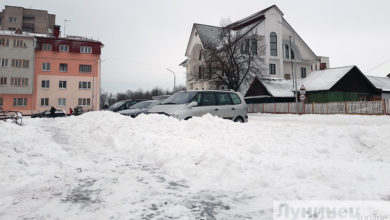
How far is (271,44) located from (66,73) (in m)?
36.5

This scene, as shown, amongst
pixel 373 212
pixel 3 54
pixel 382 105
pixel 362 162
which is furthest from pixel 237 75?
pixel 3 54

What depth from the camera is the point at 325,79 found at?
98.0 ft

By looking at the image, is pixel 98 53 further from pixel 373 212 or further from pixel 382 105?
pixel 373 212

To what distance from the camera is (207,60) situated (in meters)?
29.5

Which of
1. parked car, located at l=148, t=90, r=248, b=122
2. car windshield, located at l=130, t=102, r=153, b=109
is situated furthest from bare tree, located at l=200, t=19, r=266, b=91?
parked car, located at l=148, t=90, r=248, b=122

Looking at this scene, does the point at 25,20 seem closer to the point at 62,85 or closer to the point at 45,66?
the point at 45,66

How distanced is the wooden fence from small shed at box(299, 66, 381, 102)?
435 cm

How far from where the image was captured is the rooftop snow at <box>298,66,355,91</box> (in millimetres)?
28453

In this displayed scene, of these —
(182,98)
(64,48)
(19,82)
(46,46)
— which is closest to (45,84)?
(19,82)

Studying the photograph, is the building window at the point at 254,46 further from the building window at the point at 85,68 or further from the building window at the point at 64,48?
the building window at the point at 64,48

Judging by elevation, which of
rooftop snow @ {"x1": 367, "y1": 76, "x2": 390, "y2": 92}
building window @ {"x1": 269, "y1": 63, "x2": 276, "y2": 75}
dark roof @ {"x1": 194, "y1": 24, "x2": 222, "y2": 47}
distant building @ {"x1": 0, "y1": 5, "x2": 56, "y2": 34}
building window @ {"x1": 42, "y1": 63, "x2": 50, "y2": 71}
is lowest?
rooftop snow @ {"x1": 367, "y1": 76, "x2": 390, "y2": 92}

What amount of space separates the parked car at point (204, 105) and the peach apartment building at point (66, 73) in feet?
125

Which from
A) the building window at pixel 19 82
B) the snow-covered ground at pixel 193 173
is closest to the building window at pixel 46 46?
the building window at pixel 19 82

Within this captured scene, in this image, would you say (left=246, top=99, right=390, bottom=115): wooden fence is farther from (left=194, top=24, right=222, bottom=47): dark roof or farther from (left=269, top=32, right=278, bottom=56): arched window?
(left=194, top=24, right=222, bottom=47): dark roof
